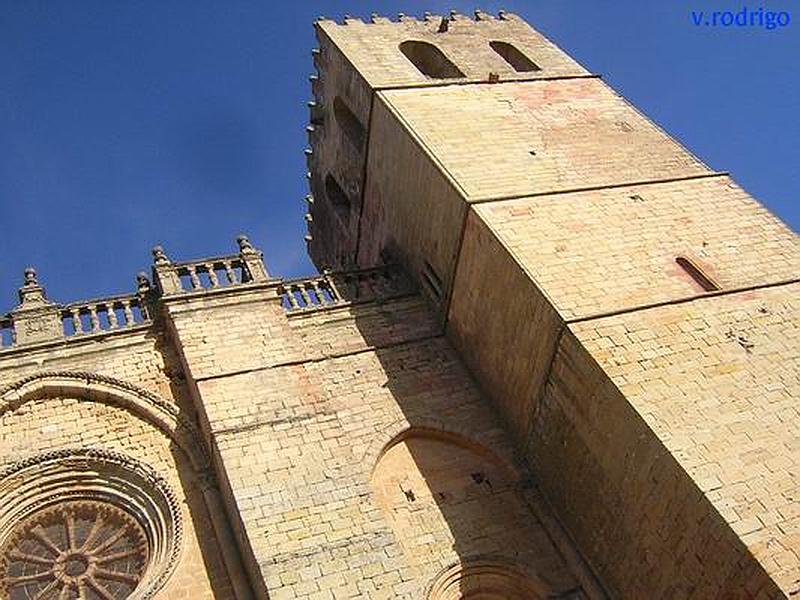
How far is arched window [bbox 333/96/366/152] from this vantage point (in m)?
14.5

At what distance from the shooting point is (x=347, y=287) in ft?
40.0

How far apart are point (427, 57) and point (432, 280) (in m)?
5.50

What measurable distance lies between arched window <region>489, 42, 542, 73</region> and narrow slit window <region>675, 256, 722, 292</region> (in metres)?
6.02

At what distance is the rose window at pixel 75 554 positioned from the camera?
8.78 m

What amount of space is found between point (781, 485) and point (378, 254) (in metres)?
7.91

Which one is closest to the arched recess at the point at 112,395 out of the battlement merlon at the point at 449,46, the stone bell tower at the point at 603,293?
the stone bell tower at the point at 603,293

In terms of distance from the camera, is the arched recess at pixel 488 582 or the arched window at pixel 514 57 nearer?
the arched recess at pixel 488 582

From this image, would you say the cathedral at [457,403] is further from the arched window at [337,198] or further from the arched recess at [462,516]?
the arched window at [337,198]

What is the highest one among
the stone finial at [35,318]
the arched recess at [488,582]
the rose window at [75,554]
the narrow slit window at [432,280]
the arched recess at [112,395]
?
the stone finial at [35,318]

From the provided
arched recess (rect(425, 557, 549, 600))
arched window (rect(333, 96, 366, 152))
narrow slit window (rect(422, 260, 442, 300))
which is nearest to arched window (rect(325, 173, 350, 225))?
arched window (rect(333, 96, 366, 152))

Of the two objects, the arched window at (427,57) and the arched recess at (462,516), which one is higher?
the arched window at (427,57)

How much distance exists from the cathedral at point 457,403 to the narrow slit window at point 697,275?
45 mm

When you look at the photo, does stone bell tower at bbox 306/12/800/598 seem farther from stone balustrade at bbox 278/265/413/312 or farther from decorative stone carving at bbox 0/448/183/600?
decorative stone carving at bbox 0/448/183/600

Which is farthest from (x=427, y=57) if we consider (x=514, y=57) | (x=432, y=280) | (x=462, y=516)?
(x=462, y=516)
